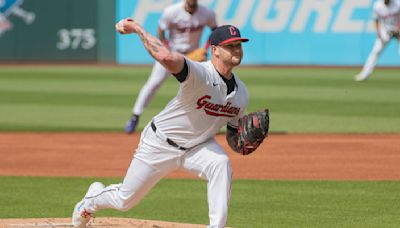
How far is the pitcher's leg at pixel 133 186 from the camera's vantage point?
6.73 m

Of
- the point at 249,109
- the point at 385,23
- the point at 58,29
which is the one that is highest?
the point at 385,23

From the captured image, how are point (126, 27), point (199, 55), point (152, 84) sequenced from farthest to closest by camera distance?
point (152, 84)
point (199, 55)
point (126, 27)

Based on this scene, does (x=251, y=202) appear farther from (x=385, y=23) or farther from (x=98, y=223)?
(x=385, y=23)

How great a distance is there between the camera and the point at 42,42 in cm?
2922

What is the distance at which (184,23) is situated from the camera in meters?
14.1

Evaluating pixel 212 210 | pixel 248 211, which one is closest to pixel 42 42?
pixel 248 211

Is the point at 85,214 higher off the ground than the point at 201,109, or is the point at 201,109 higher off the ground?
the point at 201,109

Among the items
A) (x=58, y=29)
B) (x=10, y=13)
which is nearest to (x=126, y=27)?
(x=58, y=29)

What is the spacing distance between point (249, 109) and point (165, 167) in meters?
10.3

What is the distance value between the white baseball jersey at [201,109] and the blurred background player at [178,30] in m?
6.89

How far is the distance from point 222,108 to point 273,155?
Result: 5.54 metres

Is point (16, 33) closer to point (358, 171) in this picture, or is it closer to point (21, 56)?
point (21, 56)

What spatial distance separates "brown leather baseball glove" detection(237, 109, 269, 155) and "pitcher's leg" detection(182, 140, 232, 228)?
0.20 metres

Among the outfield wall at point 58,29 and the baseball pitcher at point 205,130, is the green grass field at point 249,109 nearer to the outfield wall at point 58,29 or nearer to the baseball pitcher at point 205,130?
the outfield wall at point 58,29
